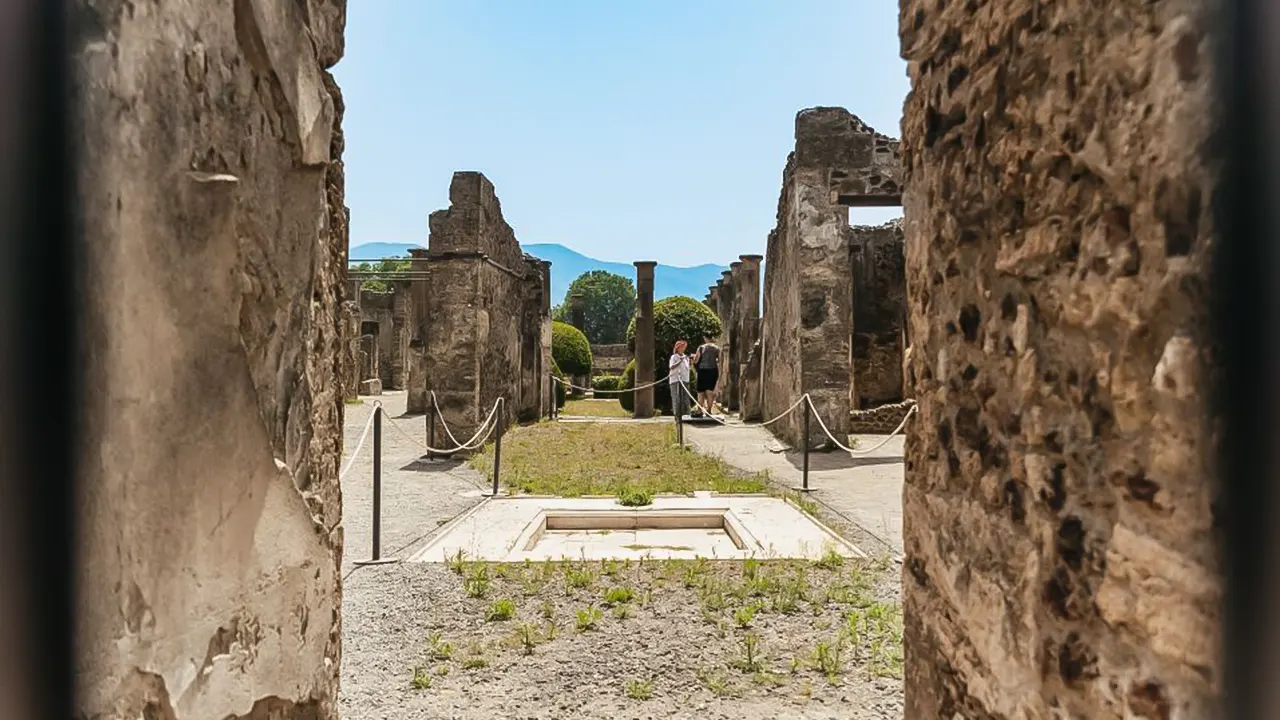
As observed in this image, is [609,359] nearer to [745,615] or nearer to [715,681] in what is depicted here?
[745,615]

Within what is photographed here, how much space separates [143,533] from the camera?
1.37 meters

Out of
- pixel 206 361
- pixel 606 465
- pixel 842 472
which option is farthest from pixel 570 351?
pixel 206 361

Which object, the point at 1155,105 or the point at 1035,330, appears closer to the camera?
the point at 1155,105

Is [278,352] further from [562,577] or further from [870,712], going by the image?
[562,577]

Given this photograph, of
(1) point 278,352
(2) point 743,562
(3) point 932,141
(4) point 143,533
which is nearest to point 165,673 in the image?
(4) point 143,533

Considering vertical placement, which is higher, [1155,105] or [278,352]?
[1155,105]

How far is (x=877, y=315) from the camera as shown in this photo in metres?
15.5

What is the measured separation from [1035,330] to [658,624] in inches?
102

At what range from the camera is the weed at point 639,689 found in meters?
2.96

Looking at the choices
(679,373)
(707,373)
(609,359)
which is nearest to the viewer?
(679,373)

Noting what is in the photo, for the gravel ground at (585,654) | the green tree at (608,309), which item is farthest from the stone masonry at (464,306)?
the green tree at (608,309)

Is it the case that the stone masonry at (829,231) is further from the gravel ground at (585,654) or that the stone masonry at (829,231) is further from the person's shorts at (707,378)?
the gravel ground at (585,654)

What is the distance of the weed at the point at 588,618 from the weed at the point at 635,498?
2302 mm

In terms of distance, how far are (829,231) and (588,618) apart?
7222 millimetres
